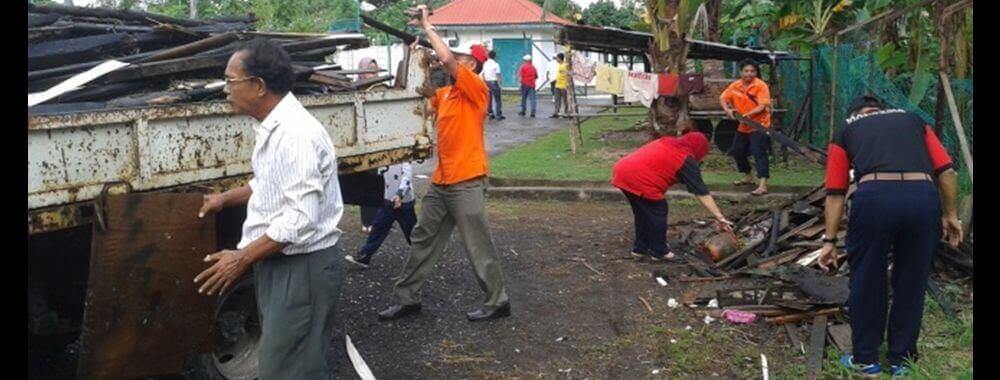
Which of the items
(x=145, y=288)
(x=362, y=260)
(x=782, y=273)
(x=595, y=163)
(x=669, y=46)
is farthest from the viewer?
(x=595, y=163)

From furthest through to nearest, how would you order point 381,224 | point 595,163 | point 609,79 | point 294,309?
point 609,79, point 595,163, point 381,224, point 294,309

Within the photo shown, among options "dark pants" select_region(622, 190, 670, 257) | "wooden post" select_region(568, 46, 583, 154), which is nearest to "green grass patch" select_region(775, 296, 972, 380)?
"dark pants" select_region(622, 190, 670, 257)

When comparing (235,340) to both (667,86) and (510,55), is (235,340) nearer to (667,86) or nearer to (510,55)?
(667,86)

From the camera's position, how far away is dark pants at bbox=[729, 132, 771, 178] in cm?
1064

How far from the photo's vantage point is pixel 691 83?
1219 centimetres

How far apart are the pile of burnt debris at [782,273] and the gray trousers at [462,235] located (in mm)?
1461

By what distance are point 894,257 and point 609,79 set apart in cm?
995

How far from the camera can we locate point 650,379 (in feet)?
17.2

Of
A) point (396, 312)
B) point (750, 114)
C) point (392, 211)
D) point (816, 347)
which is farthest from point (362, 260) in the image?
point (750, 114)

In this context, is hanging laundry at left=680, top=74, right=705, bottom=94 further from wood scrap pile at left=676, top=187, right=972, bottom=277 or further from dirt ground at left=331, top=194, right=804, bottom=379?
dirt ground at left=331, top=194, right=804, bottom=379

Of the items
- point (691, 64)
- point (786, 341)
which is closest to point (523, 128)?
point (691, 64)

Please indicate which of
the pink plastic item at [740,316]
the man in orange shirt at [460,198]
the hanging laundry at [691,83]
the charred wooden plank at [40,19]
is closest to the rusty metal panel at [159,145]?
the man in orange shirt at [460,198]

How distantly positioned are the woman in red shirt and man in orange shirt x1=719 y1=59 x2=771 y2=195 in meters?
3.11
